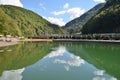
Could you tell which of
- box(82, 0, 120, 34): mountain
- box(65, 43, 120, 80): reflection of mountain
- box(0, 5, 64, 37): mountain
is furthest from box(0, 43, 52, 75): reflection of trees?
box(82, 0, 120, 34): mountain

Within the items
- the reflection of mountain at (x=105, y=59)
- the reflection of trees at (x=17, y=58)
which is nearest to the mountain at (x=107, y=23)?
the reflection of mountain at (x=105, y=59)

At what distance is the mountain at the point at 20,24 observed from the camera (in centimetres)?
5655

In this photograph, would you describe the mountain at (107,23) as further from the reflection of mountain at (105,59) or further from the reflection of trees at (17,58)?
the reflection of trees at (17,58)

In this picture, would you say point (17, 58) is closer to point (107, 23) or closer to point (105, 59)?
point (105, 59)

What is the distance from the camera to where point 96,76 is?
31.1ft

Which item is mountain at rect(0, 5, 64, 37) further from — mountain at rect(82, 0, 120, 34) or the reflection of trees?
the reflection of trees

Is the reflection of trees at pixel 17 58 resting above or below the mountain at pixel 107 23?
below

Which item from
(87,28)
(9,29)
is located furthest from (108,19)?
(9,29)

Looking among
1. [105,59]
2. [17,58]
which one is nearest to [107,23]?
[105,59]

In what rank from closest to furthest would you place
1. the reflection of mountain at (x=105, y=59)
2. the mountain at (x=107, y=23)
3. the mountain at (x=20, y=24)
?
1. the reflection of mountain at (x=105, y=59)
2. the mountain at (x=20, y=24)
3. the mountain at (x=107, y=23)

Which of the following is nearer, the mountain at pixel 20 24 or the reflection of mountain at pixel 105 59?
the reflection of mountain at pixel 105 59

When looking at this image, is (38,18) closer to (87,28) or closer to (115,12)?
(87,28)

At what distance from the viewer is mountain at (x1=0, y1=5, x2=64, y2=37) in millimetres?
56550

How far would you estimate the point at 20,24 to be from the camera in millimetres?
96375
